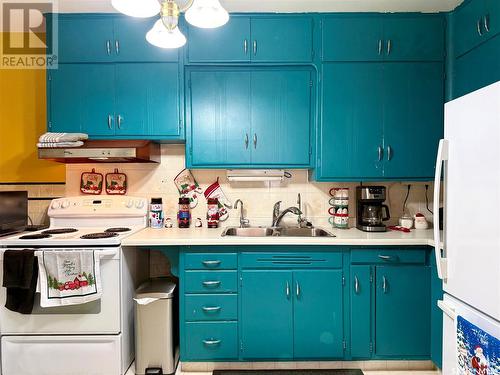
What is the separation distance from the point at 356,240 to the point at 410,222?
727mm

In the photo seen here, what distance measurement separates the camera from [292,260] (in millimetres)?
2057

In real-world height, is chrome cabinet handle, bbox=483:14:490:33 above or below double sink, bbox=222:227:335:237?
above

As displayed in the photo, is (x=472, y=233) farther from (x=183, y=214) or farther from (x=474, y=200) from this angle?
(x=183, y=214)

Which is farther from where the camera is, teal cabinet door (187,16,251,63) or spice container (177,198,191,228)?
spice container (177,198,191,228)

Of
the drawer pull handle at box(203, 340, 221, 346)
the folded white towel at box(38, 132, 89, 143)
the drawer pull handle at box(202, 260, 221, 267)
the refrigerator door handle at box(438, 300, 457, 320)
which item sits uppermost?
the folded white towel at box(38, 132, 89, 143)

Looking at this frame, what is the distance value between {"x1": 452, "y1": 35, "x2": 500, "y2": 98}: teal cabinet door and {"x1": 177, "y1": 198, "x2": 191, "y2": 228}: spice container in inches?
88.1

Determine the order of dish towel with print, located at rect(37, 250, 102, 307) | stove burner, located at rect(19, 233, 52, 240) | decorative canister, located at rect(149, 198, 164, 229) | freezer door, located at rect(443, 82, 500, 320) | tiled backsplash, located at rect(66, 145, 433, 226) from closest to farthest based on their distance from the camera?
1. freezer door, located at rect(443, 82, 500, 320)
2. dish towel with print, located at rect(37, 250, 102, 307)
3. stove burner, located at rect(19, 233, 52, 240)
4. decorative canister, located at rect(149, 198, 164, 229)
5. tiled backsplash, located at rect(66, 145, 433, 226)

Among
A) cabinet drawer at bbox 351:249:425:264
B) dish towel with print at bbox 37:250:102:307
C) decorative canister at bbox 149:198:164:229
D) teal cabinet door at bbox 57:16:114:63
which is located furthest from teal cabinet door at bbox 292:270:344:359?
teal cabinet door at bbox 57:16:114:63

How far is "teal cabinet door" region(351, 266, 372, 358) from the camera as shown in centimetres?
205

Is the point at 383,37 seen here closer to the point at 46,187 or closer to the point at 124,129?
the point at 124,129

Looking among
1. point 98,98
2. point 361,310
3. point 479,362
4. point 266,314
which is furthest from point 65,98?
point 479,362

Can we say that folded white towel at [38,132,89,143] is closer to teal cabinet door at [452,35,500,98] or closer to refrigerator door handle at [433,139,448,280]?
refrigerator door handle at [433,139,448,280]

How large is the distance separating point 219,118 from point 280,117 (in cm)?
47

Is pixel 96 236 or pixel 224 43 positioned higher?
pixel 224 43
